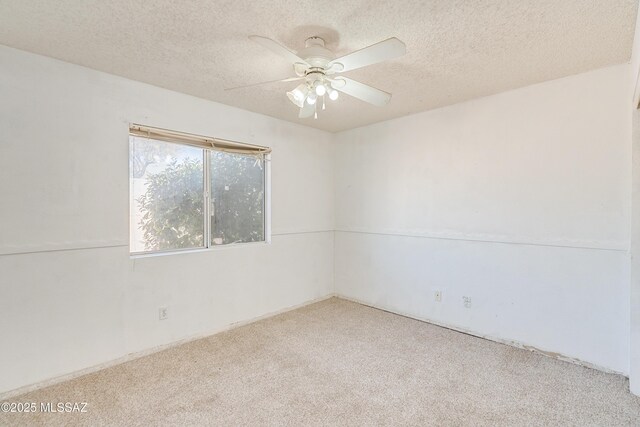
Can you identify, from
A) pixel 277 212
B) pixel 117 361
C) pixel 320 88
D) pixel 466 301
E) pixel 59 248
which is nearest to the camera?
pixel 320 88

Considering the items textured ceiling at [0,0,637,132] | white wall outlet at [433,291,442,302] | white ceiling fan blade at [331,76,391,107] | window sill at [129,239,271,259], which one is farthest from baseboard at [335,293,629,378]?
white ceiling fan blade at [331,76,391,107]

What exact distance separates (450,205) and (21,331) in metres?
3.73

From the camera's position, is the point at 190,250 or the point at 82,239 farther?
the point at 190,250

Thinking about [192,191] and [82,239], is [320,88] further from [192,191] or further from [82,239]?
[82,239]

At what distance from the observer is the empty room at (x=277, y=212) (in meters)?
1.88

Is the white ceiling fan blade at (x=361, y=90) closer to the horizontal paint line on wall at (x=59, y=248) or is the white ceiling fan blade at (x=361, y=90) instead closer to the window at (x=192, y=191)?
the window at (x=192, y=191)

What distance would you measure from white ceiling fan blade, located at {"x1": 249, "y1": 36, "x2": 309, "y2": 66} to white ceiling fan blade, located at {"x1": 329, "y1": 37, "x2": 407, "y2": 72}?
0.21 metres

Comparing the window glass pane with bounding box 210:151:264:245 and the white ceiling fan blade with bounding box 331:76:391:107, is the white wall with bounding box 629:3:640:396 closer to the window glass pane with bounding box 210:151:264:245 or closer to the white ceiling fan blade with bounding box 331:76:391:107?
the white ceiling fan blade with bounding box 331:76:391:107

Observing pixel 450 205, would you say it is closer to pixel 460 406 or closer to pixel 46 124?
pixel 460 406

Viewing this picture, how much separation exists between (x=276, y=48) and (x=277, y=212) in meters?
2.26

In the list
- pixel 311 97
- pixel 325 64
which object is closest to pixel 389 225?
pixel 311 97

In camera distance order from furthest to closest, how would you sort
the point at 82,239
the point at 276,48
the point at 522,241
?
the point at 522,241
the point at 82,239
the point at 276,48

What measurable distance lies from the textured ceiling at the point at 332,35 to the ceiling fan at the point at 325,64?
0.13 metres

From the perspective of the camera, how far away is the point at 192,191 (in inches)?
120
